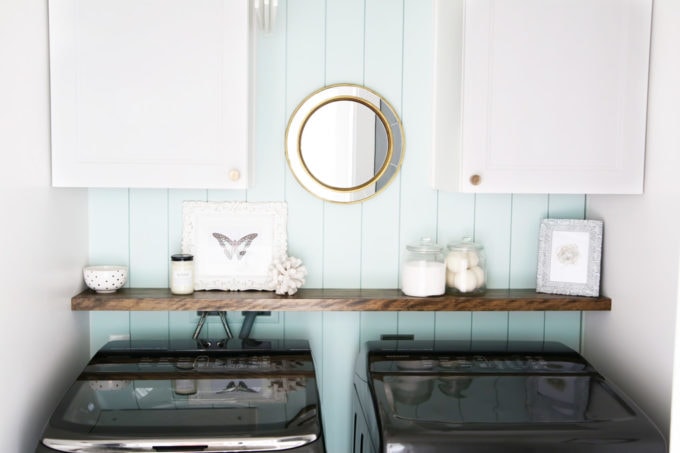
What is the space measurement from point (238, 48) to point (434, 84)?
659 millimetres

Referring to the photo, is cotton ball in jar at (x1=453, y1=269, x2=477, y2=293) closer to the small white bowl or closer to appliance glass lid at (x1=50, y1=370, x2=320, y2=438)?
appliance glass lid at (x1=50, y1=370, x2=320, y2=438)

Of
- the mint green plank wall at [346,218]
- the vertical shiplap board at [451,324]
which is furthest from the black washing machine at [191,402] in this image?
the vertical shiplap board at [451,324]

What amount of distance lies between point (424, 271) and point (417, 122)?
473 mm

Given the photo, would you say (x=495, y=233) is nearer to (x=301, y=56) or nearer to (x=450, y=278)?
(x=450, y=278)

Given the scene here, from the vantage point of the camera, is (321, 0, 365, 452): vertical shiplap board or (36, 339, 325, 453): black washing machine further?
(321, 0, 365, 452): vertical shiplap board

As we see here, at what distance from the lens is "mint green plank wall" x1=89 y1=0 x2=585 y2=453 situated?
2162mm

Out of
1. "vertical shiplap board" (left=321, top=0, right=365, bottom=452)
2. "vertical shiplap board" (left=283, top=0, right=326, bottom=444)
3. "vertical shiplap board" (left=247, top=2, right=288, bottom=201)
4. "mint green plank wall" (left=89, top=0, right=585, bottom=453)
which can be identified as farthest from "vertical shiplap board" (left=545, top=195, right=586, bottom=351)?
"vertical shiplap board" (left=247, top=2, right=288, bottom=201)

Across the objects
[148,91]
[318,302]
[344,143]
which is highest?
[148,91]

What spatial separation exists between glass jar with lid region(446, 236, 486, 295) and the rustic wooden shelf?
1.5 inches

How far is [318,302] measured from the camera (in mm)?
2053

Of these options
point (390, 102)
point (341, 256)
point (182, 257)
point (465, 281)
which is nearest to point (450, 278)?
point (465, 281)

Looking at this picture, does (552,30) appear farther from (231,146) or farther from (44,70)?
(44,70)

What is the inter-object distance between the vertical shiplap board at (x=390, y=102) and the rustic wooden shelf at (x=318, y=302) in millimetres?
117

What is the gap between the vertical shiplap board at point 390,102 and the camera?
217 cm
